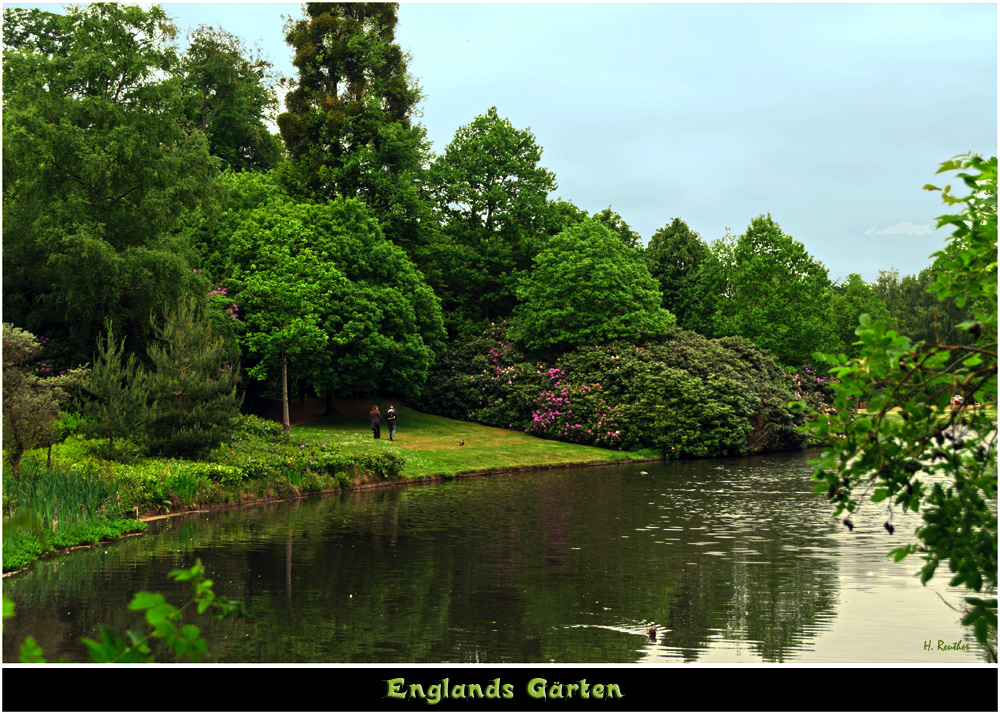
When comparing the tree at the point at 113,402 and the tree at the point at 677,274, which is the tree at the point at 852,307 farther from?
the tree at the point at 113,402

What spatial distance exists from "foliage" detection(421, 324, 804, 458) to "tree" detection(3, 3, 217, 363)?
19.9m

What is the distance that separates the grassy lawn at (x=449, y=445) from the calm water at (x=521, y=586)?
9889mm

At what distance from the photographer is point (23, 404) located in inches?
776

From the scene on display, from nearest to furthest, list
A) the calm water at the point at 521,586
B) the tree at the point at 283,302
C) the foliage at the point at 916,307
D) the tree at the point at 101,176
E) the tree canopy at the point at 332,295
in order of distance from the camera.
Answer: the calm water at the point at 521,586 → the tree at the point at 101,176 → the tree at the point at 283,302 → the tree canopy at the point at 332,295 → the foliage at the point at 916,307

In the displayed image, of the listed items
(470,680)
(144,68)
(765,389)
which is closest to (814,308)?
(765,389)

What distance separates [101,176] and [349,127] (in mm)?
20166

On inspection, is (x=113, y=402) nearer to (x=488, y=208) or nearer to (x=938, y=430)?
(x=938, y=430)

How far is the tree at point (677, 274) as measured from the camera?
204 feet

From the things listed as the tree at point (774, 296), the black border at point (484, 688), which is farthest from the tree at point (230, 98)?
the black border at point (484, 688)

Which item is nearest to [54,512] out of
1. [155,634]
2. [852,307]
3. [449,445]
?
[155,634]

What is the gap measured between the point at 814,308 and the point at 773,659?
5384 centimetres

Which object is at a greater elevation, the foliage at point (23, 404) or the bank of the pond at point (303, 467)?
the foliage at point (23, 404)

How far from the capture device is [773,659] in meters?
10.7

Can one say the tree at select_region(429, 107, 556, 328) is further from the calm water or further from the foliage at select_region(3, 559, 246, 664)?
the foliage at select_region(3, 559, 246, 664)
